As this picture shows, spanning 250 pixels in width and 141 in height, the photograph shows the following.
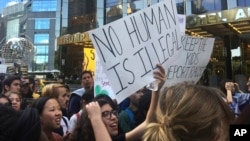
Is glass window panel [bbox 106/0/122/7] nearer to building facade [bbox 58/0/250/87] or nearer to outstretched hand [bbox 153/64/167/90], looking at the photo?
building facade [bbox 58/0/250/87]

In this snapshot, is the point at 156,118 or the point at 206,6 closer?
the point at 156,118

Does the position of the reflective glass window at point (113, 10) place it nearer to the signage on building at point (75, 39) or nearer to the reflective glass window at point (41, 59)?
the signage on building at point (75, 39)

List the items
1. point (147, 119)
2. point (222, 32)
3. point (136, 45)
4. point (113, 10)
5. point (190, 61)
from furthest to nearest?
1. point (113, 10)
2. point (222, 32)
3. point (190, 61)
4. point (136, 45)
5. point (147, 119)

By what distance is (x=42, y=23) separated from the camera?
86.9 m

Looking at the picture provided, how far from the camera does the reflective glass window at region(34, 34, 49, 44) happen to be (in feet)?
284

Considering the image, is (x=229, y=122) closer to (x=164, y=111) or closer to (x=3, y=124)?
(x=164, y=111)

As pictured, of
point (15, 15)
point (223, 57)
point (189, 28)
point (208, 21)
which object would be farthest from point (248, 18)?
point (15, 15)

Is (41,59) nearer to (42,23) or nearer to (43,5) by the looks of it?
(42,23)

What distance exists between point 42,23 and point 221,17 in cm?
7499

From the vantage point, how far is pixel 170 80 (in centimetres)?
422

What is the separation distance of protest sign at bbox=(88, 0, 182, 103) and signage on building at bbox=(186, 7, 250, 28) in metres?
13.5

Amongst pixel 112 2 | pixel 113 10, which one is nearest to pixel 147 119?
pixel 113 10

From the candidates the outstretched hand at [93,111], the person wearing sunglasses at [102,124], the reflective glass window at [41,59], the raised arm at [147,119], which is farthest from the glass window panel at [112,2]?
the reflective glass window at [41,59]

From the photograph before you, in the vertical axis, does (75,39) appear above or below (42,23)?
below
